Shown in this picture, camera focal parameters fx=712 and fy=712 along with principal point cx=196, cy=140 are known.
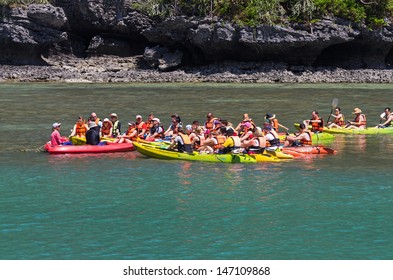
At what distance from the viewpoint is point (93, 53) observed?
2977 inches

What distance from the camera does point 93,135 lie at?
96.8 feet

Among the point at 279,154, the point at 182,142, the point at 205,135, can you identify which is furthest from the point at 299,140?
the point at 182,142

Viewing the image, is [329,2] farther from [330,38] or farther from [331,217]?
[331,217]

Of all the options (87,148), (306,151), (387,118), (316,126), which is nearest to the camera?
(306,151)

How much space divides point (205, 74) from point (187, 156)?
4256 centimetres

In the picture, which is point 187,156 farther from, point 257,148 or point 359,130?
point 359,130

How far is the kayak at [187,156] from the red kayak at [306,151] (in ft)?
7.47

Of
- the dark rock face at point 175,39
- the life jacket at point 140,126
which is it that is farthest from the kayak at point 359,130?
the dark rock face at point 175,39

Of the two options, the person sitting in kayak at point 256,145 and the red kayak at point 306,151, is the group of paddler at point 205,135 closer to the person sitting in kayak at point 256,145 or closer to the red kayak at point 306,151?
the person sitting in kayak at point 256,145

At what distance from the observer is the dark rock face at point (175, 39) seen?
67.8m

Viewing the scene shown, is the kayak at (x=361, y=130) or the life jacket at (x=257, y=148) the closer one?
the life jacket at (x=257, y=148)

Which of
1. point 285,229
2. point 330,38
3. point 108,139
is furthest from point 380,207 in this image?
point 330,38

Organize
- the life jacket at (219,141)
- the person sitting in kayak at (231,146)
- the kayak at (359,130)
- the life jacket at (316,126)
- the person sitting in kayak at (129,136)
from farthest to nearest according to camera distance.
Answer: the kayak at (359,130), the life jacket at (316,126), the person sitting in kayak at (129,136), the life jacket at (219,141), the person sitting in kayak at (231,146)
